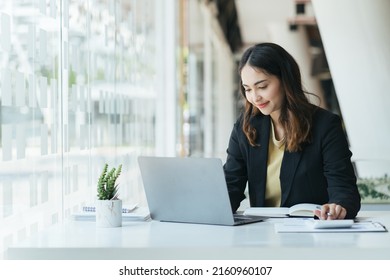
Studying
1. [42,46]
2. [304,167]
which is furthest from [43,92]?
[304,167]

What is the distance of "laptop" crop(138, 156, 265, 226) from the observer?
2627 mm

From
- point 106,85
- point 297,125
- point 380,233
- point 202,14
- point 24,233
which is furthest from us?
point 202,14

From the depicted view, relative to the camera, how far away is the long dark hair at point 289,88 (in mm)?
3109

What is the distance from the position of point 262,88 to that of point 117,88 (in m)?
1.96

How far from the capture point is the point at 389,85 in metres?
6.30

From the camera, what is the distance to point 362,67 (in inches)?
257

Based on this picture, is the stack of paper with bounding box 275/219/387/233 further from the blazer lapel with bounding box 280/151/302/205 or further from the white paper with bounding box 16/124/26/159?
the white paper with bounding box 16/124/26/159

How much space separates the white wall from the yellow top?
319 centimetres

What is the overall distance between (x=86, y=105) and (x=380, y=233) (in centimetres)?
197

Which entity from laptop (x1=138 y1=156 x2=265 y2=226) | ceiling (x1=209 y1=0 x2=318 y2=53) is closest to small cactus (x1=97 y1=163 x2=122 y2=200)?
laptop (x1=138 y1=156 x2=265 y2=226)

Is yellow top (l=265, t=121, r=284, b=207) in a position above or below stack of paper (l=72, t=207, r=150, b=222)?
above

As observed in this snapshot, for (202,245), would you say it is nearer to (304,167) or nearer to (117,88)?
(304,167)
